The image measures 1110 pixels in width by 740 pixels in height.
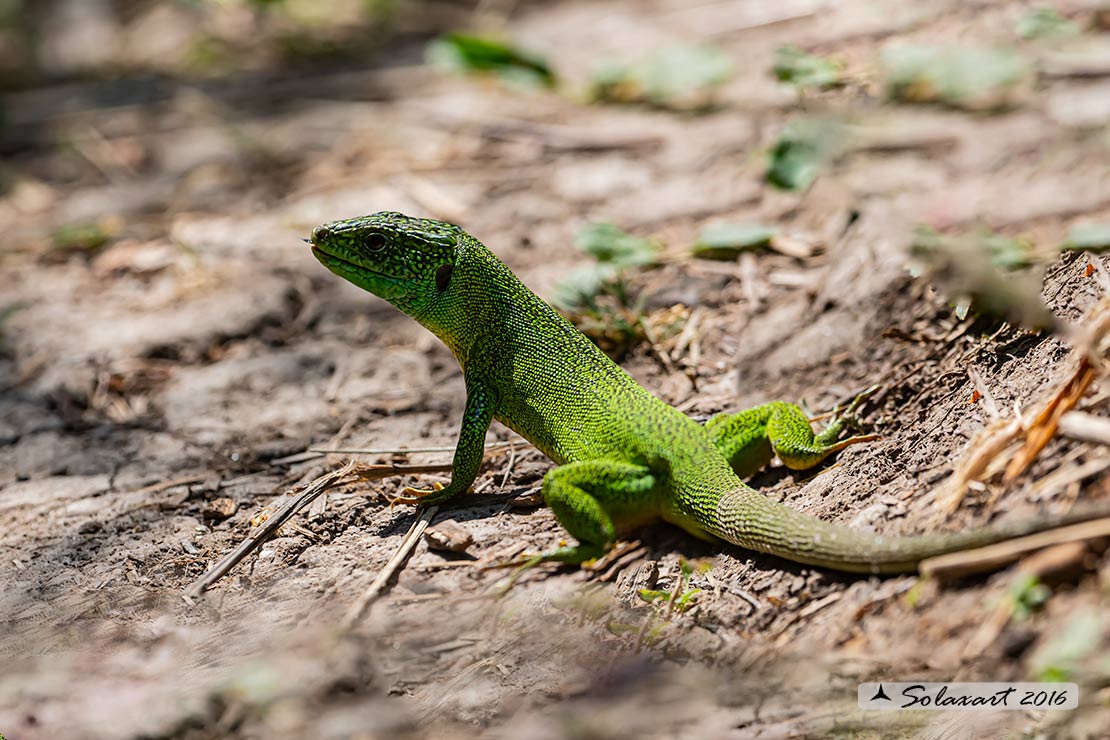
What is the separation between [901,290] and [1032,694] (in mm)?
2466

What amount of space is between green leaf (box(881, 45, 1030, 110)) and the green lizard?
4206 mm

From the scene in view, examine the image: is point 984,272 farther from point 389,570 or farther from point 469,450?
point 389,570

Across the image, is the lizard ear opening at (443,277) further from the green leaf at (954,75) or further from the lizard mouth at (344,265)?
the green leaf at (954,75)

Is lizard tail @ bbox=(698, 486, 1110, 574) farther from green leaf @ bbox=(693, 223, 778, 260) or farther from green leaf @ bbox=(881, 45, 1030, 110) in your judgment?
green leaf @ bbox=(881, 45, 1030, 110)

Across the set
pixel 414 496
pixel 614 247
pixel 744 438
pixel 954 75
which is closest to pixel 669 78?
pixel 954 75

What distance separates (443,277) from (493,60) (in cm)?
517

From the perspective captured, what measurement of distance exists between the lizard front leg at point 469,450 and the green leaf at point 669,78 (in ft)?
16.0

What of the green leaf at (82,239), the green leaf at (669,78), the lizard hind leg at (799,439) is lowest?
the green leaf at (82,239)

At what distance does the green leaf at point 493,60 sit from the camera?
9.05 m

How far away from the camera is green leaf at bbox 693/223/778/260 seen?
6.23 metres

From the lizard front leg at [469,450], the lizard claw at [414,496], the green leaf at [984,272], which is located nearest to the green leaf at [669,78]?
the green leaf at [984,272]

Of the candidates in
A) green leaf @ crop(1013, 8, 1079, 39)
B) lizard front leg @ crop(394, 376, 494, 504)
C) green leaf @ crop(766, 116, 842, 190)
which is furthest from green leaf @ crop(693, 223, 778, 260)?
green leaf @ crop(1013, 8, 1079, 39)

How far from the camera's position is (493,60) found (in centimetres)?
913

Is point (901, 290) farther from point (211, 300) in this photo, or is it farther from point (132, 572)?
point (211, 300)
